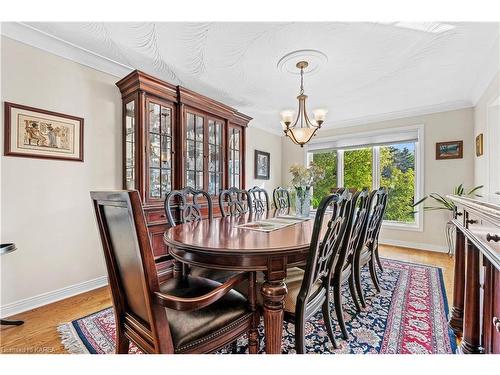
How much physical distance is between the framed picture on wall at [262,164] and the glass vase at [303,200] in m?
2.45

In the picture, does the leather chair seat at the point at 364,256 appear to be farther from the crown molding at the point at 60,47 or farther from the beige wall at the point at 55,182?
the crown molding at the point at 60,47

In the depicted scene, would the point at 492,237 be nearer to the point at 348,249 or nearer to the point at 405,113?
the point at 348,249

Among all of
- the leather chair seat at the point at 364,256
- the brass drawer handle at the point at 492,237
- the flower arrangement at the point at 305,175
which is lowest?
the leather chair seat at the point at 364,256

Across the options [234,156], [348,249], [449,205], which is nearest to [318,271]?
[348,249]

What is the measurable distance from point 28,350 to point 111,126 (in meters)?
2.00

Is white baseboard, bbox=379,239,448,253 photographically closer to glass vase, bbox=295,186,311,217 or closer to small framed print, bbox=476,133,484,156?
small framed print, bbox=476,133,484,156

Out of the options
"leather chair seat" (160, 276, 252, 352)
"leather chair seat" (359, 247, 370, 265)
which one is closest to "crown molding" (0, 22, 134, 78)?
"leather chair seat" (160, 276, 252, 352)

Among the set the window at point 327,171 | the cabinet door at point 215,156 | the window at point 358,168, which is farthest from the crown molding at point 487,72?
the cabinet door at point 215,156

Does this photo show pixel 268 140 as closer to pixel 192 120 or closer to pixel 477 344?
pixel 192 120

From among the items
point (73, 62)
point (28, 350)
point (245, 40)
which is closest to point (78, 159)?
point (73, 62)

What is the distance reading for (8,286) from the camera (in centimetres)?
193

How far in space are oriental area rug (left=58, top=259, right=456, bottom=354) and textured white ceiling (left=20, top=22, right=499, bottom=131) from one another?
233 centimetres

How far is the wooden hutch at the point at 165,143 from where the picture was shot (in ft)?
8.11

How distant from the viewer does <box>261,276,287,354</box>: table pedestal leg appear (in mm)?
1150
